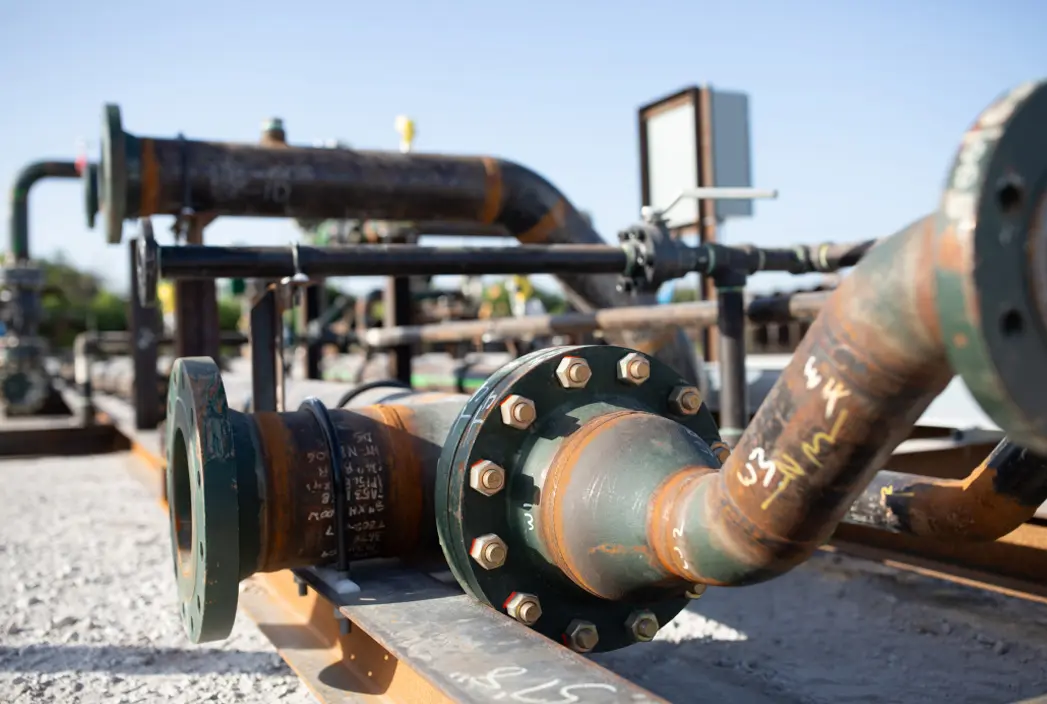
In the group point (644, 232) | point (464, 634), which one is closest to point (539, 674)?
point (464, 634)

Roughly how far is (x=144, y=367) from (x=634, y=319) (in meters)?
5.16

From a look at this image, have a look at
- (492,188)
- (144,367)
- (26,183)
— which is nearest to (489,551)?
(492,188)

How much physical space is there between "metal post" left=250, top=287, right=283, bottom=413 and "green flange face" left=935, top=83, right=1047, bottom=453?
2.03 m

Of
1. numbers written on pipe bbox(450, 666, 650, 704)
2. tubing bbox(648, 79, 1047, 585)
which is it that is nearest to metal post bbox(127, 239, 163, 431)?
numbers written on pipe bbox(450, 666, 650, 704)

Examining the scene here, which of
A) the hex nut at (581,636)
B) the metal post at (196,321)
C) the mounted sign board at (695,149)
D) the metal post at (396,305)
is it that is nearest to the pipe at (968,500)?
the hex nut at (581,636)

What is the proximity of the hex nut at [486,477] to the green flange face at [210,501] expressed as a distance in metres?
0.46

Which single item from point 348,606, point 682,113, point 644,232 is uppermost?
point 682,113

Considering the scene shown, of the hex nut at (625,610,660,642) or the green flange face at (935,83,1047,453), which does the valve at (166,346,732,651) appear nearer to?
the hex nut at (625,610,660,642)

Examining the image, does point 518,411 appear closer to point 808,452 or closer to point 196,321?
point 808,452

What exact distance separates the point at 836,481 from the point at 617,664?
1.61m

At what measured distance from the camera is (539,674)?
1.38 m

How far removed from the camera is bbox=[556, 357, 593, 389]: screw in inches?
66.6

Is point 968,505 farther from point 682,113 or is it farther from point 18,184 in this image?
point 18,184

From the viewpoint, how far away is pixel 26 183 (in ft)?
28.2
